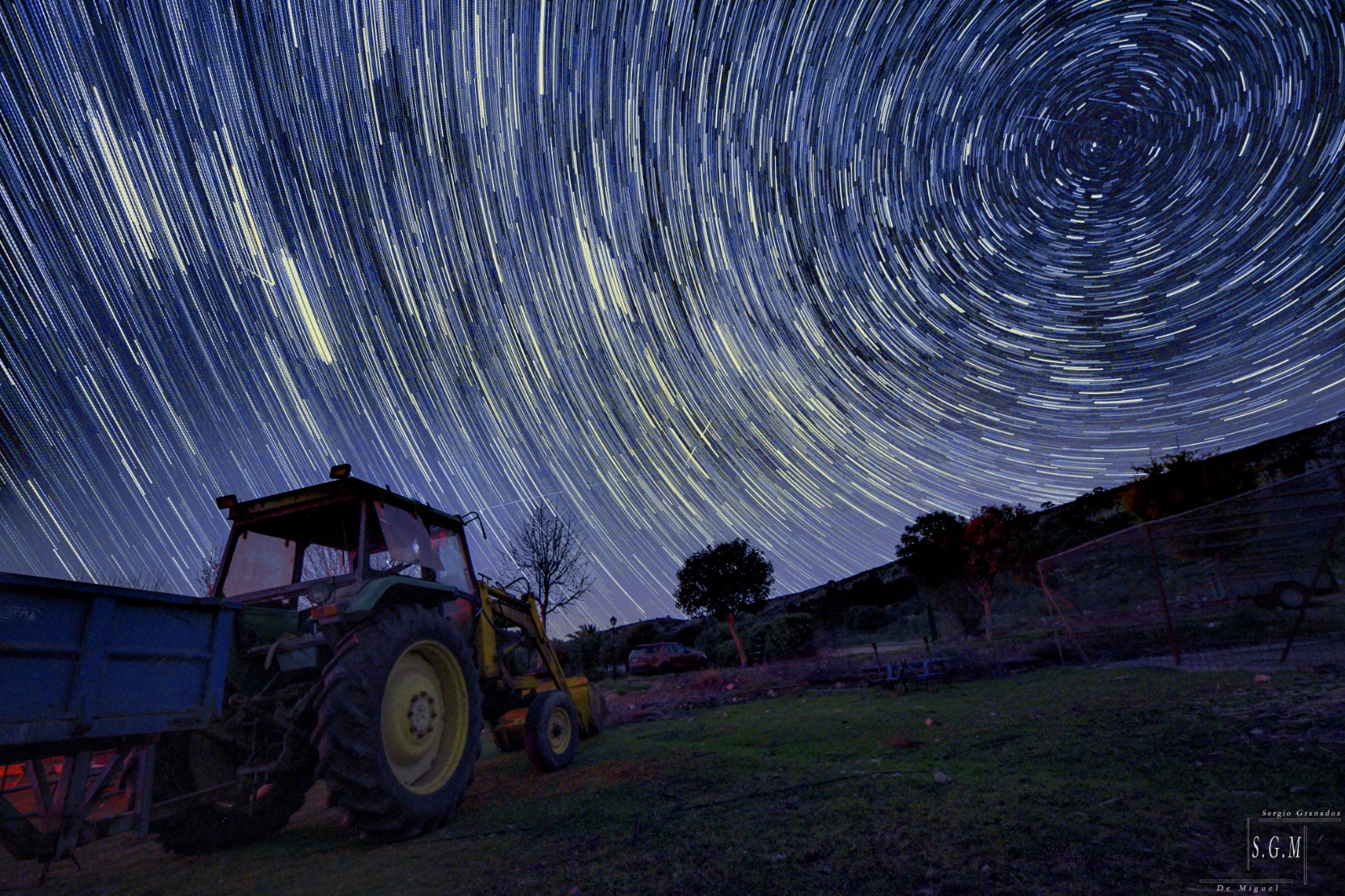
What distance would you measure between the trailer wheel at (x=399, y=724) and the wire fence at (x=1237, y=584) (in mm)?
9147

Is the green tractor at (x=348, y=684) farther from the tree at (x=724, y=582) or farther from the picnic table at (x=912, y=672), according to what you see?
the tree at (x=724, y=582)

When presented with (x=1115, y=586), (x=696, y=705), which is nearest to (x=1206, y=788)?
(x=696, y=705)

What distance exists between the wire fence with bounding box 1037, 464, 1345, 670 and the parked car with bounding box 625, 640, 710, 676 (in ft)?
52.5

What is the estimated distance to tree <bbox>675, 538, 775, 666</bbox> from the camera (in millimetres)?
36062

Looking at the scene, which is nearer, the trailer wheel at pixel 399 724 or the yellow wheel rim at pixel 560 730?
the trailer wheel at pixel 399 724

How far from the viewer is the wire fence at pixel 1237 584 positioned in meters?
7.90

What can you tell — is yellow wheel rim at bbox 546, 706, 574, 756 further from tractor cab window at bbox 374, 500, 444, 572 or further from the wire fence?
the wire fence

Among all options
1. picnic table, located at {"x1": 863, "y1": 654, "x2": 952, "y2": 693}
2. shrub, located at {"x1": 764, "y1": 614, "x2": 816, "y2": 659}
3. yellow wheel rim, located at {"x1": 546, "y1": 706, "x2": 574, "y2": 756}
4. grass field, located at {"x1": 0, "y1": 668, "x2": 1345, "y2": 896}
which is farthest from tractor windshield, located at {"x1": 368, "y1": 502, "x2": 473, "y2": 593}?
shrub, located at {"x1": 764, "y1": 614, "x2": 816, "y2": 659}

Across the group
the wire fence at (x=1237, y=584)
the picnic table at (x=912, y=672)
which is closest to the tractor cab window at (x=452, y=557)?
the picnic table at (x=912, y=672)

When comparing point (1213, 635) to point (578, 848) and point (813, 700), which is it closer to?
point (813, 700)

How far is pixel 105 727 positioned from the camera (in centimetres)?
348

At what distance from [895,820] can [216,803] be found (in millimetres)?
4988

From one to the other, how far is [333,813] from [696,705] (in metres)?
8.73

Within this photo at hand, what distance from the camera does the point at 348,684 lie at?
4340 mm
